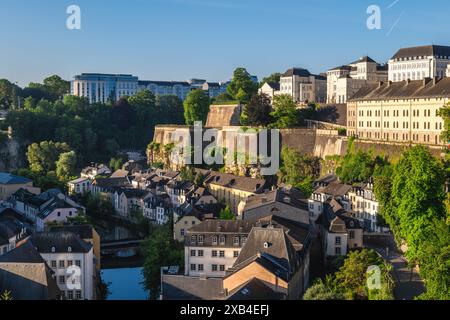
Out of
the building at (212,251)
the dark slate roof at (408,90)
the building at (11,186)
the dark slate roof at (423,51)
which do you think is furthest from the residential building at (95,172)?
the building at (212,251)

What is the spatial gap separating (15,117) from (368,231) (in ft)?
148

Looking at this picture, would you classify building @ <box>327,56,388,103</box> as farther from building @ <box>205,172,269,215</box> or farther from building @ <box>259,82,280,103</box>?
building @ <box>205,172,269,215</box>

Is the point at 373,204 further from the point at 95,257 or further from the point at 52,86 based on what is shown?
the point at 52,86

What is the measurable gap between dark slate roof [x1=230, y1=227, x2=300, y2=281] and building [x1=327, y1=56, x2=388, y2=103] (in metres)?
41.5

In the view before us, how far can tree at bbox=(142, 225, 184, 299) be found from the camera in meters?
22.8

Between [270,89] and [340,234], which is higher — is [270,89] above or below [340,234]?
above

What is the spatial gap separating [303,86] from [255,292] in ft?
171

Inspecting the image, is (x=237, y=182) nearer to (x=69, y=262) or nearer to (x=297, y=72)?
(x=69, y=262)

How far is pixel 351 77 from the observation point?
209 ft

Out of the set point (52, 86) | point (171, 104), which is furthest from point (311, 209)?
point (52, 86)

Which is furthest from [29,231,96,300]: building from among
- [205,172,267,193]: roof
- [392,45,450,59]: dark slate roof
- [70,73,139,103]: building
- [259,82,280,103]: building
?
[70,73,139,103]: building

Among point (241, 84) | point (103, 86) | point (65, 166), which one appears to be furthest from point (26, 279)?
point (103, 86)

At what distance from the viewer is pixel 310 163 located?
43312 mm

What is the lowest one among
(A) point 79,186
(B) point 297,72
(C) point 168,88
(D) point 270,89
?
(A) point 79,186
